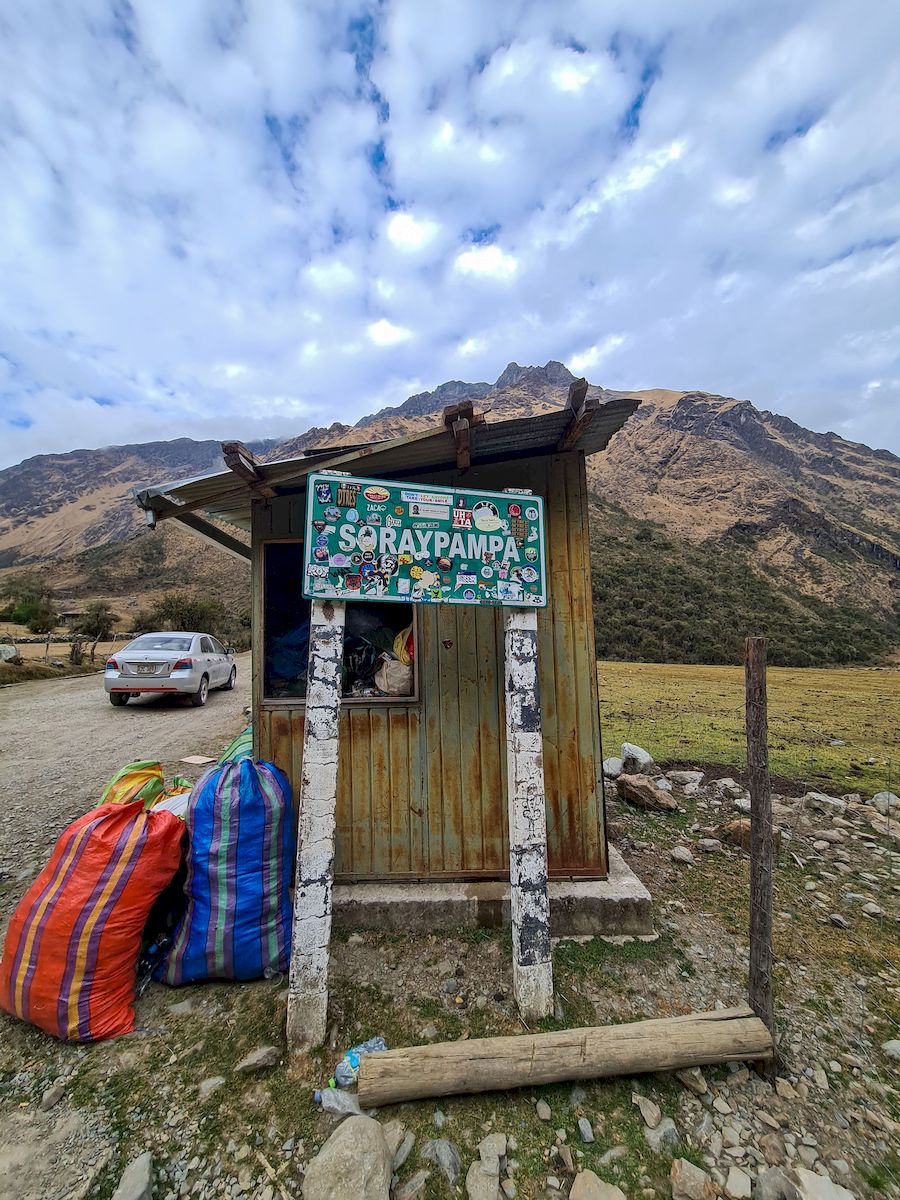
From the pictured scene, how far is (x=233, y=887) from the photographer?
2.92 meters

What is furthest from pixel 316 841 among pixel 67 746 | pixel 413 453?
pixel 67 746

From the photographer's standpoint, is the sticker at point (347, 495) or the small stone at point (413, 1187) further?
the sticker at point (347, 495)

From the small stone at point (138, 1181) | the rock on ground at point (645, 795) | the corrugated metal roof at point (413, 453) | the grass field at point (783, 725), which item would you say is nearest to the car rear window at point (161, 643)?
the corrugated metal roof at point (413, 453)

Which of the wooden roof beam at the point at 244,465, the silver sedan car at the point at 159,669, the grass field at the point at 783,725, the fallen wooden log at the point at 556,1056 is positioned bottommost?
the fallen wooden log at the point at 556,1056

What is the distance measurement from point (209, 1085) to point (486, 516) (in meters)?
3.09

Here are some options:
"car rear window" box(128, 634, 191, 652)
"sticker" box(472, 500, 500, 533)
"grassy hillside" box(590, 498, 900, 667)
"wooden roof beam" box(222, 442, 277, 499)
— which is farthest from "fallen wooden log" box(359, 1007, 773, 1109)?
"grassy hillside" box(590, 498, 900, 667)

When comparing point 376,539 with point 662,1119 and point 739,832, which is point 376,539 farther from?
point 739,832

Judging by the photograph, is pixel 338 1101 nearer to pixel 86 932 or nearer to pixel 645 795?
pixel 86 932

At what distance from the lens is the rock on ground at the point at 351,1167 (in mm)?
1781

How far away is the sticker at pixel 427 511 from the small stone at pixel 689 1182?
295 centimetres

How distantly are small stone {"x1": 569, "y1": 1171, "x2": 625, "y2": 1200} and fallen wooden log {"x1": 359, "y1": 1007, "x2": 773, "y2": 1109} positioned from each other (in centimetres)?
34

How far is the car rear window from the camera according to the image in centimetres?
1141

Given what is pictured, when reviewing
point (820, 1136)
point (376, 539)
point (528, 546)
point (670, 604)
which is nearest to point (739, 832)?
point (820, 1136)

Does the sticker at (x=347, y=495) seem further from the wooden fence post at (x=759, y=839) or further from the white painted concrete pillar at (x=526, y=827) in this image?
the wooden fence post at (x=759, y=839)
